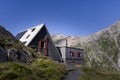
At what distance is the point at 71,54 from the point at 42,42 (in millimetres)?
11484

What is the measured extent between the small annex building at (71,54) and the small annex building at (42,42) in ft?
21.5

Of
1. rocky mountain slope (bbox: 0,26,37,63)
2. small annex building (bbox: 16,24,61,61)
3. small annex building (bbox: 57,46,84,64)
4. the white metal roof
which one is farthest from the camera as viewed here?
small annex building (bbox: 57,46,84,64)

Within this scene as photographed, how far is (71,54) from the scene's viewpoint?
2530 inches

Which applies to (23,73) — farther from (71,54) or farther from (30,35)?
(71,54)

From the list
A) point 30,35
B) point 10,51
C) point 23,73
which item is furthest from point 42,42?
point 23,73

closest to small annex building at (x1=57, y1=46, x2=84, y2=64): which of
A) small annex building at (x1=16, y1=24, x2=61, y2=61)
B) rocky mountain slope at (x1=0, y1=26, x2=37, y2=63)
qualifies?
→ small annex building at (x1=16, y1=24, x2=61, y2=61)

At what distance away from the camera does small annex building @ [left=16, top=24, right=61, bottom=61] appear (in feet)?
176

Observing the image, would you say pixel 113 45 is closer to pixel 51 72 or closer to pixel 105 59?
pixel 105 59

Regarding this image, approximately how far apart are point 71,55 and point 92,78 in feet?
131

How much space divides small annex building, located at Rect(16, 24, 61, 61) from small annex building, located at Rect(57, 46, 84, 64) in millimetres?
6561

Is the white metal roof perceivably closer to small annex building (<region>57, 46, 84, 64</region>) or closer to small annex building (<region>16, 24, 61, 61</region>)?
small annex building (<region>16, 24, 61, 61</region>)

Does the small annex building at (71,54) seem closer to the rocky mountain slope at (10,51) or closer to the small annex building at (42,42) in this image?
the small annex building at (42,42)

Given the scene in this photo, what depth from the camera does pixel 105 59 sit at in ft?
294

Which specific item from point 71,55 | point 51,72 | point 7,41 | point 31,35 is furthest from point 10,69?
point 71,55
